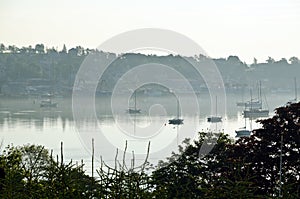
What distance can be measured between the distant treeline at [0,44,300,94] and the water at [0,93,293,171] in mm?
19175

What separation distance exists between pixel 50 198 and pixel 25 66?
194 feet

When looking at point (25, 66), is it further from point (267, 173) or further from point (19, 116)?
point (267, 173)

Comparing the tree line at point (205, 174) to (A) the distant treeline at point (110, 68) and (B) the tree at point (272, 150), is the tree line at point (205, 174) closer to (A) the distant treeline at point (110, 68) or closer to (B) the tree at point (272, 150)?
(B) the tree at point (272, 150)

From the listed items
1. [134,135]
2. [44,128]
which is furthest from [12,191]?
[44,128]

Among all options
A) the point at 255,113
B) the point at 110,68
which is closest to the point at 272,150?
the point at 255,113

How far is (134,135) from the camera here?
25875mm

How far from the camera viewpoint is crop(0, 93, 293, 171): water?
21.0 meters

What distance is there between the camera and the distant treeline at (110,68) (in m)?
59.2

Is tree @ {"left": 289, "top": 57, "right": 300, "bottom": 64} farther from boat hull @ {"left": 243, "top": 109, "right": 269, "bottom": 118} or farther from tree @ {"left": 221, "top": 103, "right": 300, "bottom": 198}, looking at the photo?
tree @ {"left": 221, "top": 103, "right": 300, "bottom": 198}

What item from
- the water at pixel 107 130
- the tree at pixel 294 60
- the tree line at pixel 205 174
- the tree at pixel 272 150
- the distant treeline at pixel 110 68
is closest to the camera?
the tree line at pixel 205 174

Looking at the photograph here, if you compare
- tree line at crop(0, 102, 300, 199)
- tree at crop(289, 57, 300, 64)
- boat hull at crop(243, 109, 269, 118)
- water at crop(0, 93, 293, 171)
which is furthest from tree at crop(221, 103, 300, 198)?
tree at crop(289, 57, 300, 64)

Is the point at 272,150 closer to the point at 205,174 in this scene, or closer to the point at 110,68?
the point at 205,174

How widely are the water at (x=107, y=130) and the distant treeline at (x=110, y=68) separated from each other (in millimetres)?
19175

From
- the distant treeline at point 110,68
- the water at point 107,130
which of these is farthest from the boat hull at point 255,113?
the distant treeline at point 110,68
